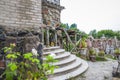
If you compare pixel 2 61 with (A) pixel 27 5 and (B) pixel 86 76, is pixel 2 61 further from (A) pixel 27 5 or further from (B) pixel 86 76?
(B) pixel 86 76

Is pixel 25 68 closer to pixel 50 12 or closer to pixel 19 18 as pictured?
pixel 19 18

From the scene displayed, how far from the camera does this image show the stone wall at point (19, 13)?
3.72 meters

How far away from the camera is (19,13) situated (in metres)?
3.97

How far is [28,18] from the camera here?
4.14 meters

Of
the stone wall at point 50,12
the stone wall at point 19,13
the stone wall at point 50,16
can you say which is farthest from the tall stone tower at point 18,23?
the stone wall at point 50,16

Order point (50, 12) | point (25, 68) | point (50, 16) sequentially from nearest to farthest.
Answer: point (25, 68) → point (50, 16) → point (50, 12)

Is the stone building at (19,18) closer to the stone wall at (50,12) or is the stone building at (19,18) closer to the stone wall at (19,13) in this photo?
the stone wall at (19,13)

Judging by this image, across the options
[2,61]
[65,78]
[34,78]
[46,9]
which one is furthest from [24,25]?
[46,9]

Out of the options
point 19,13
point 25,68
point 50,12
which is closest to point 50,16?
point 50,12

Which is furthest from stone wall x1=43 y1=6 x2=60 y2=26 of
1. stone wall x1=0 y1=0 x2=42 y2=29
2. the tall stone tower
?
the tall stone tower

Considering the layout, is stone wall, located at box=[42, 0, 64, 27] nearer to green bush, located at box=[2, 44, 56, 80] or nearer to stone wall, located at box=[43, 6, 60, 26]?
stone wall, located at box=[43, 6, 60, 26]

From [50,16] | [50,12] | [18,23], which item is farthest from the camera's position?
[50,12]

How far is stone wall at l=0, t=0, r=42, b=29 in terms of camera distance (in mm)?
3723

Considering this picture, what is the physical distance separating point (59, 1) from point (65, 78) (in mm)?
9491
